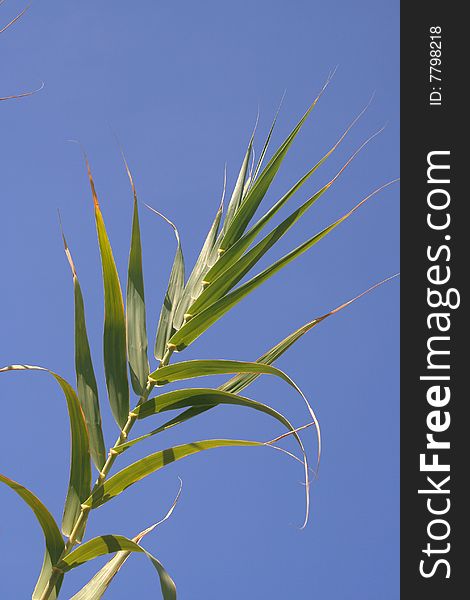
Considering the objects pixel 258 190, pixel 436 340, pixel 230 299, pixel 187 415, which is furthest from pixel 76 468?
pixel 436 340

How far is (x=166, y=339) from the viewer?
1.15m

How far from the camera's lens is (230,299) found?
1048mm

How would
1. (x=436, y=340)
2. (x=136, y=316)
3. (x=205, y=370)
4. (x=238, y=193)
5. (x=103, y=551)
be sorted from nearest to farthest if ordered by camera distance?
(x=103, y=551) < (x=205, y=370) < (x=136, y=316) < (x=238, y=193) < (x=436, y=340)

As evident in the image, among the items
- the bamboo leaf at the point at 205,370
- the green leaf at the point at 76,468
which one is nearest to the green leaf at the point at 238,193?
the bamboo leaf at the point at 205,370

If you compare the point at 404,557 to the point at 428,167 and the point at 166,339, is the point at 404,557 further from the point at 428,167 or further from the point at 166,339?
the point at 166,339

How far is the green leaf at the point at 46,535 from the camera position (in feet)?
2.79

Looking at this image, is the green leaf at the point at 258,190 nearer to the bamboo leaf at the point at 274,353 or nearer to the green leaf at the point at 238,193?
the green leaf at the point at 238,193

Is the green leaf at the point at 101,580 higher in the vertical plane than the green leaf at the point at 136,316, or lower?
lower

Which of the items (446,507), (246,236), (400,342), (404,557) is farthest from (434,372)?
(246,236)

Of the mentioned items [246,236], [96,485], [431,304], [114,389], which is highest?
[431,304]

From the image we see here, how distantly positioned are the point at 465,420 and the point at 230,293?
2224 mm

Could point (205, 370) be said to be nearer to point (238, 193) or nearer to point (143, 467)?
point (143, 467)

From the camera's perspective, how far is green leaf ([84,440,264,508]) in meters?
0.89

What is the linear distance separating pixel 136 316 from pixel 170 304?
0.09 m
